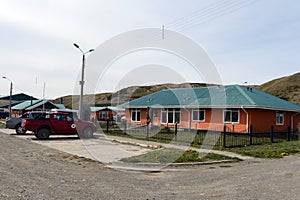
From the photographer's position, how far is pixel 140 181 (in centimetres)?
814

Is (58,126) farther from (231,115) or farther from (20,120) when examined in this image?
(231,115)

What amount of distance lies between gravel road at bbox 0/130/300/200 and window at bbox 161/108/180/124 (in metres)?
17.8

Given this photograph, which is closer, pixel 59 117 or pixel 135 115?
pixel 59 117

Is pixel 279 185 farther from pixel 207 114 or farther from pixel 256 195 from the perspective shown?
pixel 207 114

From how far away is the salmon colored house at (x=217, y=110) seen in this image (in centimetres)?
2425

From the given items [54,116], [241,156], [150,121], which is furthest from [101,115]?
[241,156]

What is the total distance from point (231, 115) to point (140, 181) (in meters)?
18.2

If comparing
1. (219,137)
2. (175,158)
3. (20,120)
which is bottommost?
(175,158)

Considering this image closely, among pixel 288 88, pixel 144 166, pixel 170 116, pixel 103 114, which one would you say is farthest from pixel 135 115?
pixel 288 88

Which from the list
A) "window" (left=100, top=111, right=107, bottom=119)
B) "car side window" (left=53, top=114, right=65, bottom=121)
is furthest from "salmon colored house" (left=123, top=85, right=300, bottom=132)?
"window" (left=100, top=111, right=107, bottom=119)

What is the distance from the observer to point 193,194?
22.3 feet

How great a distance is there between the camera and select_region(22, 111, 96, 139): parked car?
1941 centimetres

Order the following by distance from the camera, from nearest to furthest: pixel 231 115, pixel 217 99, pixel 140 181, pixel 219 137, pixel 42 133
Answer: pixel 140 181 < pixel 42 133 < pixel 219 137 < pixel 231 115 < pixel 217 99

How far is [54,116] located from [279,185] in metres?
15.6
